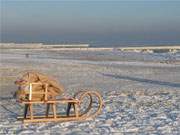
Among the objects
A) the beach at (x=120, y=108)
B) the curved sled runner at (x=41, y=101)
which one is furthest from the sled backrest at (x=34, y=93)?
the beach at (x=120, y=108)

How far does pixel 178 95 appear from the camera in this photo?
61.4ft

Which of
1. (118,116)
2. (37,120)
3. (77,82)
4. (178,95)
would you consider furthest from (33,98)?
(77,82)

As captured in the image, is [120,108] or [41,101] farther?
[120,108]

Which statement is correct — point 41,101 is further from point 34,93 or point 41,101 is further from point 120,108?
point 120,108

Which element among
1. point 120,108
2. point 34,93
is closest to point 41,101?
point 34,93

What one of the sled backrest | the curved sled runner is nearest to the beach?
the curved sled runner

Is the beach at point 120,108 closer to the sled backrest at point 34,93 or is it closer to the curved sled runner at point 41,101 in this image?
the curved sled runner at point 41,101

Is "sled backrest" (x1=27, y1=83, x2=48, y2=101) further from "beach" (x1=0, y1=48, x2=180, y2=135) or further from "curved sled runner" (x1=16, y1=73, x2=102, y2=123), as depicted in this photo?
"beach" (x1=0, y1=48, x2=180, y2=135)

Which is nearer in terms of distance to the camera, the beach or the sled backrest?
the beach

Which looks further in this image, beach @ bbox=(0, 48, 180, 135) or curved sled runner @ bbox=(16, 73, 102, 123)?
curved sled runner @ bbox=(16, 73, 102, 123)

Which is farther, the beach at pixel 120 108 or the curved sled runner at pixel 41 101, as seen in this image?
the curved sled runner at pixel 41 101

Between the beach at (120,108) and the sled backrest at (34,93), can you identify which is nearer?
the beach at (120,108)

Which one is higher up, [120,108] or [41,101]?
[41,101]

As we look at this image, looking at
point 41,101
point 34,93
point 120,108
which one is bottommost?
point 120,108
